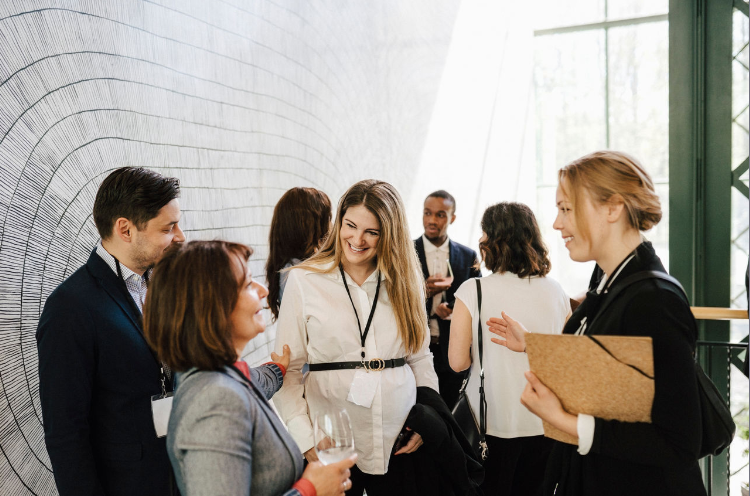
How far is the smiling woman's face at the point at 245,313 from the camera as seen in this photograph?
1.25 metres

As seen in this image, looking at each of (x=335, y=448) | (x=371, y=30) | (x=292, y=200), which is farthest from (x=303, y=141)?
(x=335, y=448)

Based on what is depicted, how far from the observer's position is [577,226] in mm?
1515

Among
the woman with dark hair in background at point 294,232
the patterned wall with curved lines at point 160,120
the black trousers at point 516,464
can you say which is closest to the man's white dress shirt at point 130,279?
the patterned wall with curved lines at point 160,120

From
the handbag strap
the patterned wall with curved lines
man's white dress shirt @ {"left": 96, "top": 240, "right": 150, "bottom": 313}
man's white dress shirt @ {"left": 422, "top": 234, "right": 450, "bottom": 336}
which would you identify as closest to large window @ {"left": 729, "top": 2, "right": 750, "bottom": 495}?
man's white dress shirt @ {"left": 422, "top": 234, "right": 450, "bottom": 336}

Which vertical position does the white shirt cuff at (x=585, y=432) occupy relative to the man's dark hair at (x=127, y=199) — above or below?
below

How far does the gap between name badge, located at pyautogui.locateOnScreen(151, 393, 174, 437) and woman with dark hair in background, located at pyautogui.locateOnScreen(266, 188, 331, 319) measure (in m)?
1.24

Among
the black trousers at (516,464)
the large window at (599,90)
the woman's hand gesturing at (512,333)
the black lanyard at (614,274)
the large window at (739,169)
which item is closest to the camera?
the black lanyard at (614,274)

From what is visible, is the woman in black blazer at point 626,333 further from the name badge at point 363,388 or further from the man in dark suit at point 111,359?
the man in dark suit at point 111,359

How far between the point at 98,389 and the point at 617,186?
4.71 feet

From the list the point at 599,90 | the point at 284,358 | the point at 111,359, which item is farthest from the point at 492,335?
the point at 599,90

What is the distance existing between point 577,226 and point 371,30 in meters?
3.61

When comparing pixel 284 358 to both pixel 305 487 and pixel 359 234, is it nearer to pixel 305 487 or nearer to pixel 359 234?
pixel 359 234

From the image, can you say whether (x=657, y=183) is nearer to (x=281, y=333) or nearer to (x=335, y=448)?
(x=281, y=333)

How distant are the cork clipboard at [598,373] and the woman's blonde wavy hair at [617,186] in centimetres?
31
